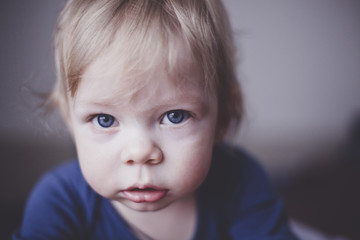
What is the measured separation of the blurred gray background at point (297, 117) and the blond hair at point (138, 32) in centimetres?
62

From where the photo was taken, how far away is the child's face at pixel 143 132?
1.51 feet

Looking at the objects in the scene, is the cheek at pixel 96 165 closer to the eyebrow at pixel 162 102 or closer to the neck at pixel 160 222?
the eyebrow at pixel 162 102

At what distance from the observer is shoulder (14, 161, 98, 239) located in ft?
2.08

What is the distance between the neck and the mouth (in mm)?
163

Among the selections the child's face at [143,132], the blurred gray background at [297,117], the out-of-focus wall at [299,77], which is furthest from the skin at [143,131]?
the out-of-focus wall at [299,77]

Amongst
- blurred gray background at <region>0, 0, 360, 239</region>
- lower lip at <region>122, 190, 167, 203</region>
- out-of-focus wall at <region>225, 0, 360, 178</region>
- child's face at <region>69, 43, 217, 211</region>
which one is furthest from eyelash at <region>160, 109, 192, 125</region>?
out-of-focus wall at <region>225, 0, 360, 178</region>

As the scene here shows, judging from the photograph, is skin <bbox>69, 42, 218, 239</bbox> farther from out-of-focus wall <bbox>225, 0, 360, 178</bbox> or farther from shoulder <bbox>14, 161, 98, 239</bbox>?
out-of-focus wall <bbox>225, 0, 360, 178</bbox>

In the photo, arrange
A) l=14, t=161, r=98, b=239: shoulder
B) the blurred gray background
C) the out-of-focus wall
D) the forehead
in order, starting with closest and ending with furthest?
the forehead < l=14, t=161, r=98, b=239: shoulder < the blurred gray background < the out-of-focus wall

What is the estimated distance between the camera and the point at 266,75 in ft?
5.59

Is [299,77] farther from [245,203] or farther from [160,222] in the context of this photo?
[160,222]

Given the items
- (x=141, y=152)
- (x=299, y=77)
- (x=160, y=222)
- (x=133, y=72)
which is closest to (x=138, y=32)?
(x=133, y=72)

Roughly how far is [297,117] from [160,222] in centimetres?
128

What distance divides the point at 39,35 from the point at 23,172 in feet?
1.82

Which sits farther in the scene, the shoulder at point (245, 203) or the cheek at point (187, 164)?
the shoulder at point (245, 203)
